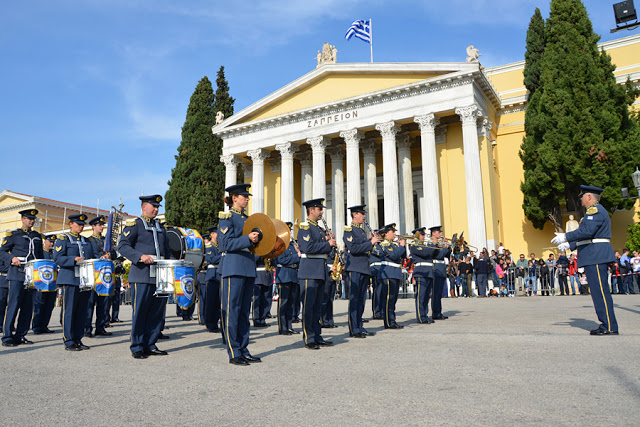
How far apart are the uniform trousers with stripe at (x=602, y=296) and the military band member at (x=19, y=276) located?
9575mm

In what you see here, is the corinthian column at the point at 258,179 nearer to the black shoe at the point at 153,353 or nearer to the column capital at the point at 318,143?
the column capital at the point at 318,143

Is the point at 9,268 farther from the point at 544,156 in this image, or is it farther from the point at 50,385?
the point at 544,156

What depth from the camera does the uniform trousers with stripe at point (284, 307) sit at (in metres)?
8.89

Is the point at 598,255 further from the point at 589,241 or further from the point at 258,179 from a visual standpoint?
the point at 258,179

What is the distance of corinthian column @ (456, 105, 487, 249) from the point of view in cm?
2422

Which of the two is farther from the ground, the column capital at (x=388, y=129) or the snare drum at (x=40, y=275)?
the column capital at (x=388, y=129)

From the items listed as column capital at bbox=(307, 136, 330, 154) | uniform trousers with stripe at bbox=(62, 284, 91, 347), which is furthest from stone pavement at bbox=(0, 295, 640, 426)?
column capital at bbox=(307, 136, 330, 154)

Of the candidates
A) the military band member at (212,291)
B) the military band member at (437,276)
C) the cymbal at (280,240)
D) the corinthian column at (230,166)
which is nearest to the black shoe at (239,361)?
the cymbal at (280,240)

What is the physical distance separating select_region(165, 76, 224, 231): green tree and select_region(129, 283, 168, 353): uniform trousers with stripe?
2764 centimetres

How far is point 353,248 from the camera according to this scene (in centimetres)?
786

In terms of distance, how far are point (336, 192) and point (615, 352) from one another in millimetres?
25832

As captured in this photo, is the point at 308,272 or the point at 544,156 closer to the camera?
the point at 308,272

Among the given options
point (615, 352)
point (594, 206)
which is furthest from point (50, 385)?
point (594, 206)

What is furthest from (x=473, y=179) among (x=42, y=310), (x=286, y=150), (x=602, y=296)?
(x=42, y=310)
